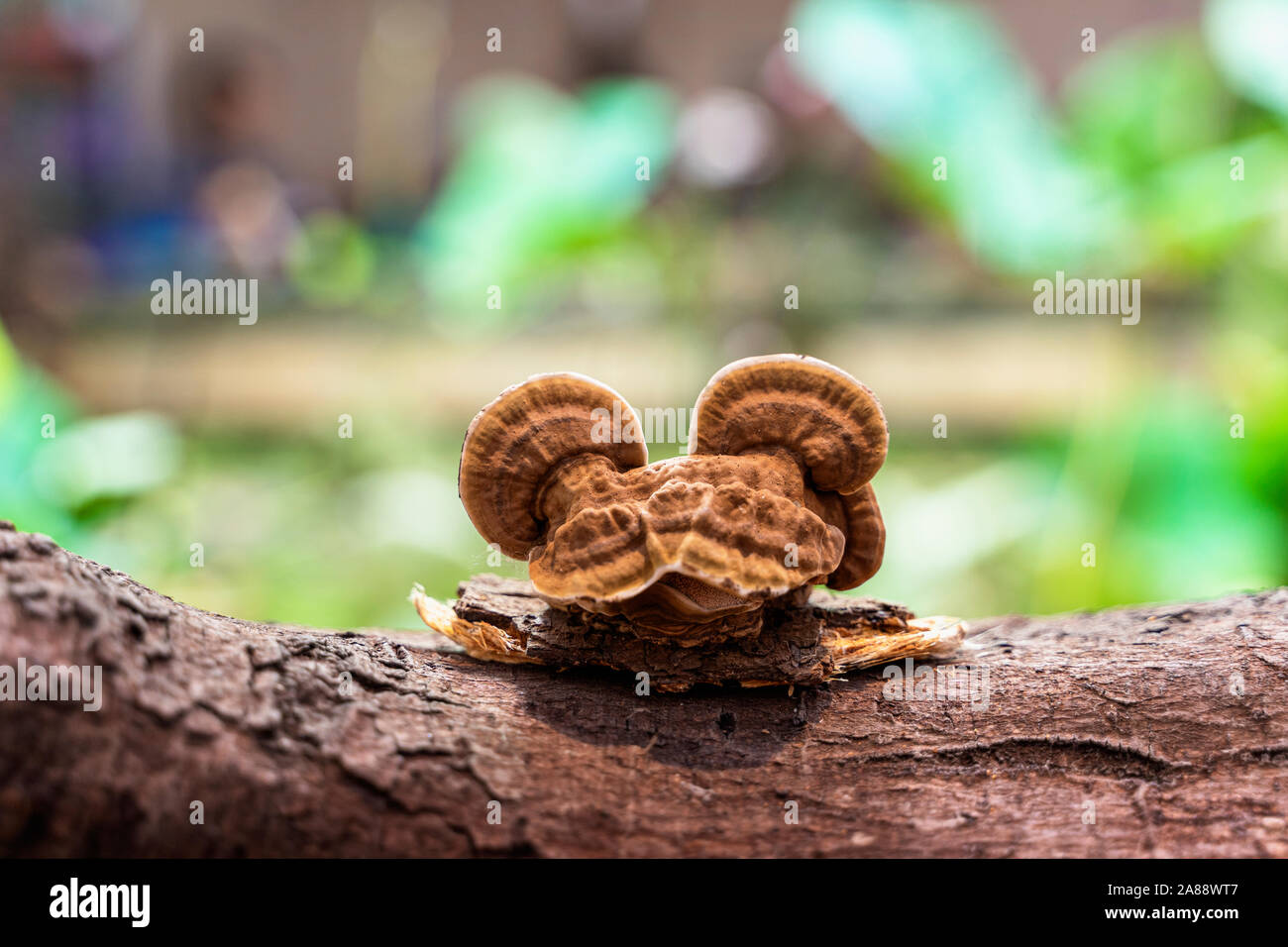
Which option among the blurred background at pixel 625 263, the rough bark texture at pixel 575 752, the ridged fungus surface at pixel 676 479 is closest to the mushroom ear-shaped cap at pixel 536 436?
the ridged fungus surface at pixel 676 479

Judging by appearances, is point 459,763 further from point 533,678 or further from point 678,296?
point 678,296

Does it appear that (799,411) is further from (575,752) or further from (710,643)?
(575,752)

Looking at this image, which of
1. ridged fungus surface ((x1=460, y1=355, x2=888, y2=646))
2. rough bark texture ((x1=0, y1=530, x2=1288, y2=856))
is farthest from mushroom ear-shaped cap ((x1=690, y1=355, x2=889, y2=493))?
rough bark texture ((x1=0, y1=530, x2=1288, y2=856))

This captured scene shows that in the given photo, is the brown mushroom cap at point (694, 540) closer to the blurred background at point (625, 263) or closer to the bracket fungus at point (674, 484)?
the bracket fungus at point (674, 484)

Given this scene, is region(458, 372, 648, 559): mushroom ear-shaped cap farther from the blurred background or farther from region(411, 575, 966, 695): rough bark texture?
the blurred background

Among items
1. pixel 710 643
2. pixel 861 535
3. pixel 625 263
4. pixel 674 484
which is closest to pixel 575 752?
pixel 710 643
